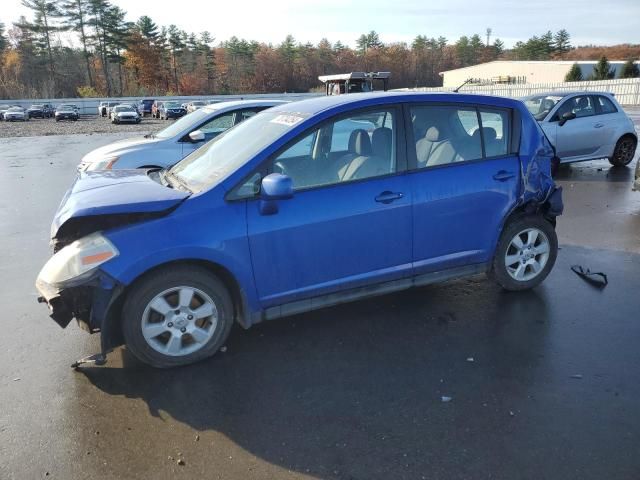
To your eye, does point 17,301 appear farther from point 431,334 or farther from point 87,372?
point 431,334

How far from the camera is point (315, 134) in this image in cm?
390

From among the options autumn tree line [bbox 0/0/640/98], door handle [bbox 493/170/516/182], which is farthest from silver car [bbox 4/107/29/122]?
door handle [bbox 493/170/516/182]

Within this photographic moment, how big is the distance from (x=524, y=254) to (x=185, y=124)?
589cm

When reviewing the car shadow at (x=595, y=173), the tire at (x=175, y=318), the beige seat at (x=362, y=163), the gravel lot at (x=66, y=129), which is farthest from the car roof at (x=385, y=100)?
the gravel lot at (x=66, y=129)

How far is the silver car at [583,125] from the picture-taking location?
10.3 meters

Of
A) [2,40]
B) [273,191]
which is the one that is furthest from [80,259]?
[2,40]

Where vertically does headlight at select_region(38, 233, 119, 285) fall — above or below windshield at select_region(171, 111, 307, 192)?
below

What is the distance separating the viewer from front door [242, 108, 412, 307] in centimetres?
364

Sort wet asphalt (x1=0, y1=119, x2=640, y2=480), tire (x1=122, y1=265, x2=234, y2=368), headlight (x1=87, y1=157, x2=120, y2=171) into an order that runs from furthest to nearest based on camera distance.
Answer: headlight (x1=87, y1=157, x2=120, y2=171) < tire (x1=122, y1=265, x2=234, y2=368) < wet asphalt (x1=0, y1=119, x2=640, y2=480)

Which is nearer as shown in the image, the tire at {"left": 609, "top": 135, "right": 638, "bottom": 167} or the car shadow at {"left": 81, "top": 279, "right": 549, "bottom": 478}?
the car shadow at {"left": 81, "top": 279, "right": 549, "bottom": 478}

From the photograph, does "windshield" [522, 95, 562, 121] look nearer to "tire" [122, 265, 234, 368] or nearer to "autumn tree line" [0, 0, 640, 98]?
"tire" [122, 265, 234, 368]

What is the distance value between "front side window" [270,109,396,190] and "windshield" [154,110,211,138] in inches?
188

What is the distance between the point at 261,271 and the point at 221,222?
0.44m

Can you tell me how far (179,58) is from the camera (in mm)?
90438
